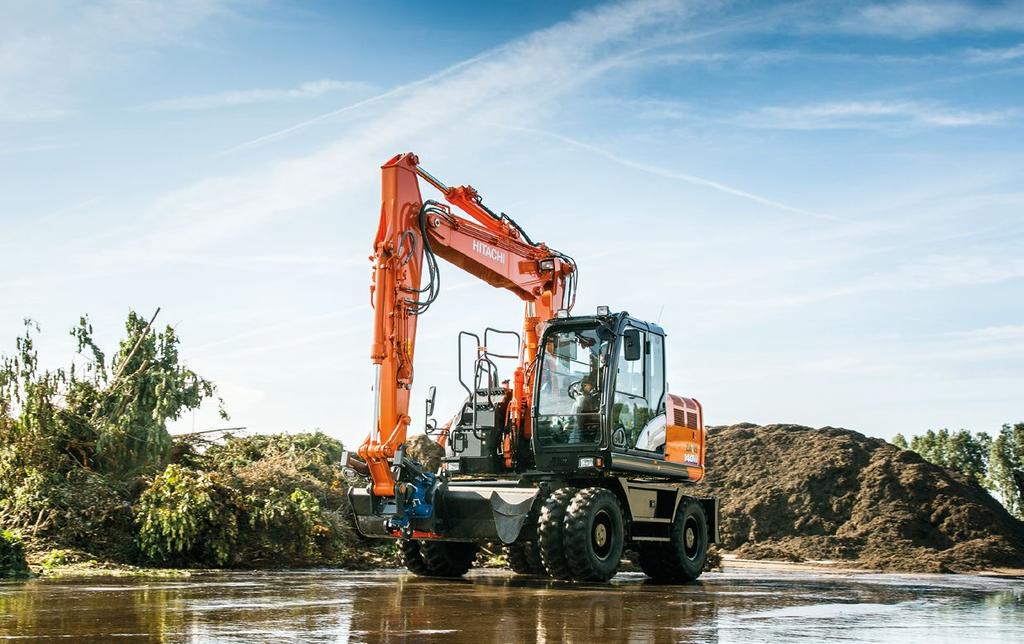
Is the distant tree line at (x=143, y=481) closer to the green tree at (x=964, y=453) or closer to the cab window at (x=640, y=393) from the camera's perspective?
the cab window at (x=640, y=393)

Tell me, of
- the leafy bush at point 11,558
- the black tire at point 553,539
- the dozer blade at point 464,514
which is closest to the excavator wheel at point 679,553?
the black tire at point 553,539

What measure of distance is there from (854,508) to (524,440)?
43.0 ft

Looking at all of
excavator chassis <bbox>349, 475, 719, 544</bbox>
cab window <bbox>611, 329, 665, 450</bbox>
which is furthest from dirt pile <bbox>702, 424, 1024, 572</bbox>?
excavator chassis <bbox>349, 475, 719, 544</bbox>

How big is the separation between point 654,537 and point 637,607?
16.1 feet

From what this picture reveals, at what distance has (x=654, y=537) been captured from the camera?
48.2ft

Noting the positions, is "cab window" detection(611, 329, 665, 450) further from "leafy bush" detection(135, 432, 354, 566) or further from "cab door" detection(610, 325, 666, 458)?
"leafy bush" detection(135, 432, 354, 566)

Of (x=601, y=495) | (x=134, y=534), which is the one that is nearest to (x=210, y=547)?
(x=134, y=534)

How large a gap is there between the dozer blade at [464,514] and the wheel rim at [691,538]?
3.51 m

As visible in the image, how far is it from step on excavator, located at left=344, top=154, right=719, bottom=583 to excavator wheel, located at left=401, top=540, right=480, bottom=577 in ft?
0.06

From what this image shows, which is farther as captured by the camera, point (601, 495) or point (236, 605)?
point (601, 495)

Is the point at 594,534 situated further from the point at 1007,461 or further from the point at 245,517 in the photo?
the point at 1007,461

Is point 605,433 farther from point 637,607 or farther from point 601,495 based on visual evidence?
point 637,607

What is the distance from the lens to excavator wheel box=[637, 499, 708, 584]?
14.8m

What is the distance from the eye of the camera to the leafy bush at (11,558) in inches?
512
